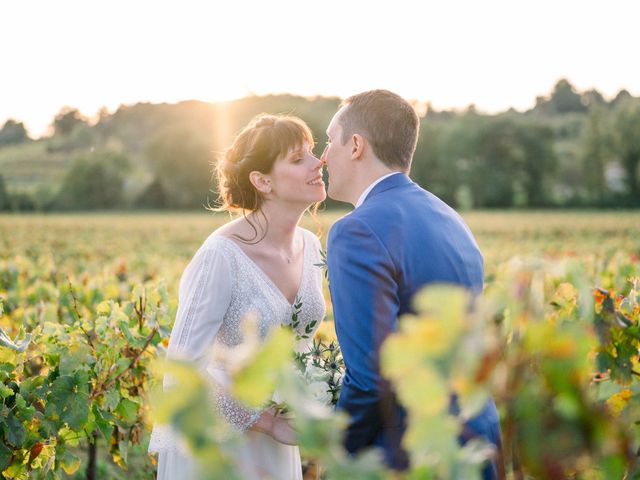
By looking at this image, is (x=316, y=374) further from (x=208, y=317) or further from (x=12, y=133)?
(x=12, y=133)

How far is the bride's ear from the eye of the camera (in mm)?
3756

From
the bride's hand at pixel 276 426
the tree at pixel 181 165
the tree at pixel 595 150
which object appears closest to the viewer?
A: the bride's hand at pixel 276 426

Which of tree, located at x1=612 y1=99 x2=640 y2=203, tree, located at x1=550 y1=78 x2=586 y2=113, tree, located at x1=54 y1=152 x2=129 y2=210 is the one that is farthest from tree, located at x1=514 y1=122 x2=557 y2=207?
tree, located at x1=54 y1=152 x2=129 y2=210

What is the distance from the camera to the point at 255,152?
3.76 m

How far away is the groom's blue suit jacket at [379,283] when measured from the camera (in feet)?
8.05

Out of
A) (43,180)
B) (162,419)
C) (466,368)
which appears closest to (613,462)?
(466,368)

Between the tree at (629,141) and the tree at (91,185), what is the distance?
53955 millimetres

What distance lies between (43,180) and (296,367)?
93.5 meters

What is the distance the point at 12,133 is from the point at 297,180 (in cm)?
11088

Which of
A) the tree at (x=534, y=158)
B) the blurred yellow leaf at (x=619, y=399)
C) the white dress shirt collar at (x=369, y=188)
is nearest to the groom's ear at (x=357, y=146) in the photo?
the white dress shirt collar at (x=369, y=188)

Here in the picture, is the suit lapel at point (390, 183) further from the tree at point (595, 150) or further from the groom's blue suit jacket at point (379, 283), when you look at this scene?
the tree at point (595, 150)

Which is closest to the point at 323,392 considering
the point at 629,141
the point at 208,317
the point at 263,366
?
the point at 208,317

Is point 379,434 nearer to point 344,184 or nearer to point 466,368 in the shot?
point 344,184

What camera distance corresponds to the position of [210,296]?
3.39 meters
